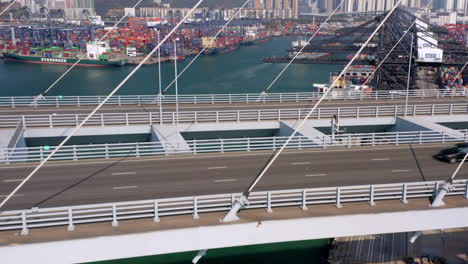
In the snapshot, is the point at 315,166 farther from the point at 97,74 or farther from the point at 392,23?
the point at 97,74

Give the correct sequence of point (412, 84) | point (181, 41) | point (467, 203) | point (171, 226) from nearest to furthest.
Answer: point (171, 226)
point (467, 203)
point (412, 84)
point (181, 41)

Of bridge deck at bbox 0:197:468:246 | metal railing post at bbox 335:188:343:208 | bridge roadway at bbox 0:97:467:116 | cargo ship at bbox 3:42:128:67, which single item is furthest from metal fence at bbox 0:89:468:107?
cargo ship at bbox 3:42:128:67

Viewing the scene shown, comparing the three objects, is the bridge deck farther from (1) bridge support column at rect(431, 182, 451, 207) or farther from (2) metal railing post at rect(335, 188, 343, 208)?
(1) bridge support column at rect(431, 182, 451, 207)

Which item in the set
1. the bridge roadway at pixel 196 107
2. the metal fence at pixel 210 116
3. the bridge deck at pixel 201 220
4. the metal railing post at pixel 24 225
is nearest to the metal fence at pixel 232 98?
the bridge roadway at pixel 196 107

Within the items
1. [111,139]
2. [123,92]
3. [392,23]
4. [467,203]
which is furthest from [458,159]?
[123,92]

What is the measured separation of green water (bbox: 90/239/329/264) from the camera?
22625 millimetres

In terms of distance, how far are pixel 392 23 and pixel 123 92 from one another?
5411cm

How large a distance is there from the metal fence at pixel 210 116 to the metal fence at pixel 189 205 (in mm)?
15530

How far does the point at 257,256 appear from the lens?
2358cm

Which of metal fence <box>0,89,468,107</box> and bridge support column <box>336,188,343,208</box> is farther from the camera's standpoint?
metal fence <box>0,89,468,107</box>

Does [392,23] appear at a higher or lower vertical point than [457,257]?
higher

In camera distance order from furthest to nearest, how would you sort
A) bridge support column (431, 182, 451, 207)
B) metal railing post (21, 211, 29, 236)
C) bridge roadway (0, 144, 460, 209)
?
bridge roadway (0, 144, 460, 209)
bridge support column (431, 182, 451, 207)
metal railing post (21, 211, 29, 236)

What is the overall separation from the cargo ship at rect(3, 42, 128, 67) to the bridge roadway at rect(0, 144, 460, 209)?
128 m

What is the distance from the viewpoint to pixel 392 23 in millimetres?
80000
